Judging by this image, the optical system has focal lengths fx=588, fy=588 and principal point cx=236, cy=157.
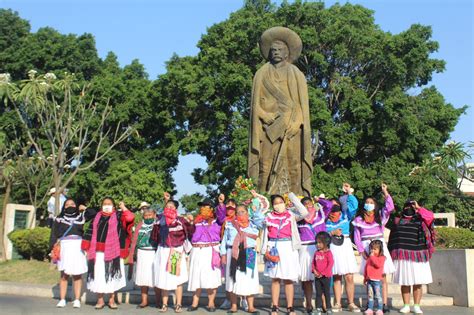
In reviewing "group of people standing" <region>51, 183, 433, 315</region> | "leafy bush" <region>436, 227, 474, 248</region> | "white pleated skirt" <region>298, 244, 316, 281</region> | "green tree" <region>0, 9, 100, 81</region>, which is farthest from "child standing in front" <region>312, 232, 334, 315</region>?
"green tree" <region>0, 9, 100, 81</region>

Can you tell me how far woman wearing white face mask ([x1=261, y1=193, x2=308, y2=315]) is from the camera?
8305 millimetres

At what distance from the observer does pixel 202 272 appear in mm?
8836

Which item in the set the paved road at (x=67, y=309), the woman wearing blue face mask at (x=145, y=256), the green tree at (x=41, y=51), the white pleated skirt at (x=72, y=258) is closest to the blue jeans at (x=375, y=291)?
the paved road at (x=67, y=309)

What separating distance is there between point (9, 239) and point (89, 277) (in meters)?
7.51

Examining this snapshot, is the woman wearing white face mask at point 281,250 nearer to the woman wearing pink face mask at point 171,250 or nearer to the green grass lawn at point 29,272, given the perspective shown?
the woman wearing pink face mask at point 171,250

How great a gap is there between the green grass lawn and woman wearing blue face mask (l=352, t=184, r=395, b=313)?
652 cm

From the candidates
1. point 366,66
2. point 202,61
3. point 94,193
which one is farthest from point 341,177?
point 94,193

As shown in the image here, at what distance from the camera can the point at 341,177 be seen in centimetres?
2406

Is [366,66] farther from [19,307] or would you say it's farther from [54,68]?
[19,307]

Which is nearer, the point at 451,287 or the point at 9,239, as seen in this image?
the point at 451,287

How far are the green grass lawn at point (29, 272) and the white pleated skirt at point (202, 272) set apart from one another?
4480mm

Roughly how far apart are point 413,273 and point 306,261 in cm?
163

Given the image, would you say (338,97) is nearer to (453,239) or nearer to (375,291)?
(453,239)

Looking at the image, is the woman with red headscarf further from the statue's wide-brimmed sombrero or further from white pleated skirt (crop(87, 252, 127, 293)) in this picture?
the statue's wide-brimmed sombrero
